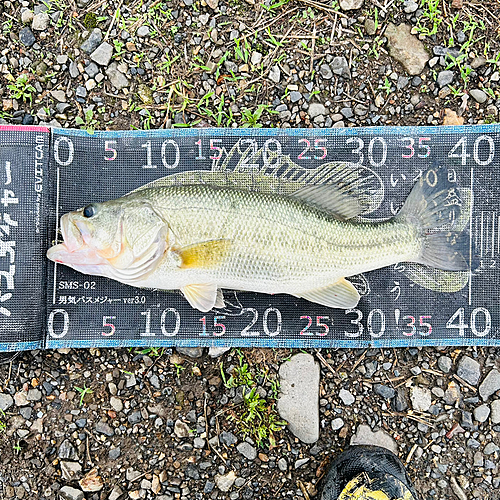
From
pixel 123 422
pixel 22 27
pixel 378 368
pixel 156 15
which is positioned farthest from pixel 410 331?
pixel 22 27

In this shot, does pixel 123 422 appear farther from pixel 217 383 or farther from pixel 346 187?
pixel 346 187

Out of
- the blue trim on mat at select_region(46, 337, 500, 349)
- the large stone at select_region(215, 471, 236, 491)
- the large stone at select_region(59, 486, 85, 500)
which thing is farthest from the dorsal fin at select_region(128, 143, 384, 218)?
the large stone at select_region(59, 486, 85, 500)

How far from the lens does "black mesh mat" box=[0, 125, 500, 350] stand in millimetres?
3670

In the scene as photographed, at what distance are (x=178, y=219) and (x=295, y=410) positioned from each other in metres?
1.72

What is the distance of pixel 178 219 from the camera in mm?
3203

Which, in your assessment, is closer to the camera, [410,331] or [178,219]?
[178,219]

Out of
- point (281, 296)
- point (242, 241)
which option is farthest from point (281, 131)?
point (281, 296)

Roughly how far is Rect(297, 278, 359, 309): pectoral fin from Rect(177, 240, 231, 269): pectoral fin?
2.25 ft

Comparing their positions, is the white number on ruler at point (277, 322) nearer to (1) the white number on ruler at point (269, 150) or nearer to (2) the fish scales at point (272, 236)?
(2) the fish scales at point (272, 236)

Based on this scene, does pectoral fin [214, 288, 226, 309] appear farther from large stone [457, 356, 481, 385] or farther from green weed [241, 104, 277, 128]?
large stone [457, 356, 481, 385]

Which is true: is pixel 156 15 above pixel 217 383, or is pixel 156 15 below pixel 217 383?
above

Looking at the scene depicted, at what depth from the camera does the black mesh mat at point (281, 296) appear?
3.67 m

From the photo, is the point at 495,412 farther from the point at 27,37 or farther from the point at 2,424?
the point at 27,37

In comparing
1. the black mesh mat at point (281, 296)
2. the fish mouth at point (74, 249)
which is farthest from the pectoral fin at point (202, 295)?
the fish mouth at point (74, 249)
